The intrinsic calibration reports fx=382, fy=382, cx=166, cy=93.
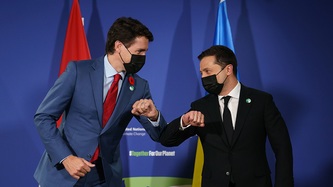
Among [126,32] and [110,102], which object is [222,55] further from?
[110,102]

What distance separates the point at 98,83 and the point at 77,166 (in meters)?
0.50

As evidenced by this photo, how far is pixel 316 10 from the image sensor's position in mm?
3930

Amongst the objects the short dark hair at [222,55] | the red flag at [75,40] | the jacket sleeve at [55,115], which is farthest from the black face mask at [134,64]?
the red flag at [75,40]

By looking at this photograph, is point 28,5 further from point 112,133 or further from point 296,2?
point 296,2

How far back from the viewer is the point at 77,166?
1884 millimetres

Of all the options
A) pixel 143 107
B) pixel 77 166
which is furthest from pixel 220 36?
pixel 77 166

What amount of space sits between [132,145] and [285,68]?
5.63 feet

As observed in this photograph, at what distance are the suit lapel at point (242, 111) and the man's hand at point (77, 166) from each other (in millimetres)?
868

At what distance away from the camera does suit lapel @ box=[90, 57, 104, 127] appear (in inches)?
83.6

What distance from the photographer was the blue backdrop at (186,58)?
365 centimetres

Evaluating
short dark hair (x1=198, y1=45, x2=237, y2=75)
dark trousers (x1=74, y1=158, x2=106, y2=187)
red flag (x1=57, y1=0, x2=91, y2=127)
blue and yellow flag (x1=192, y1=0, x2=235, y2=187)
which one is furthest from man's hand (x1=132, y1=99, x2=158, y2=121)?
red flag (x1=57, y1=0, x2=91, y2=127)

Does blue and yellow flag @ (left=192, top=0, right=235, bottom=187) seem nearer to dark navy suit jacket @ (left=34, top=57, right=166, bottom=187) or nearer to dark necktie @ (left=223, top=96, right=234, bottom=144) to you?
dark necktie @ (left=223, top=96, right=234, bottom=144)

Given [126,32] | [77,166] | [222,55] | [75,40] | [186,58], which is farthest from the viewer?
[186,58]

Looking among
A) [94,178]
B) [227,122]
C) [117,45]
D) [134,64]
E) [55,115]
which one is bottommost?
[94,178]
